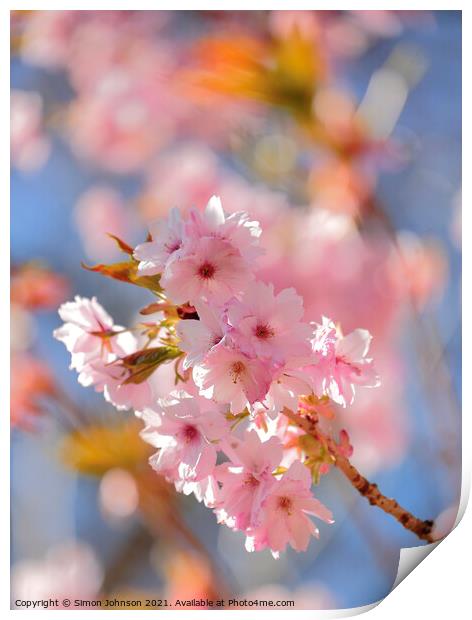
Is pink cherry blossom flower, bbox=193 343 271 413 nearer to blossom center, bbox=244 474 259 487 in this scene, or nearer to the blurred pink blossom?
blossom center, bbox=244 474 259 487

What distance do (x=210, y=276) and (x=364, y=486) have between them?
296 millimetres

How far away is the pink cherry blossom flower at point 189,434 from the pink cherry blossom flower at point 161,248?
117 mm

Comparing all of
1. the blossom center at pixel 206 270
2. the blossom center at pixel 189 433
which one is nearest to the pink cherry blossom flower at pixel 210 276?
the blossom center at pixel 206 270

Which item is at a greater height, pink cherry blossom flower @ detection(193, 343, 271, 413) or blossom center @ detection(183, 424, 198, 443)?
pink cherry blossom flower @ detection(193, 343, 271, 413)

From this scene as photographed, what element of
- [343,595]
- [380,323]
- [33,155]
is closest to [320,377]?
[380,323]

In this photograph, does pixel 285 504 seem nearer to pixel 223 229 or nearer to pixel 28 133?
pixel 223 229

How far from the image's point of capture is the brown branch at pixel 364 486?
2.11 ft

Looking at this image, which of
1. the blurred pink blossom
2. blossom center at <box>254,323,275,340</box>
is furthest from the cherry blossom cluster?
the blurred pink blossom

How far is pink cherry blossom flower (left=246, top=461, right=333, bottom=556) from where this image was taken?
1.97ft

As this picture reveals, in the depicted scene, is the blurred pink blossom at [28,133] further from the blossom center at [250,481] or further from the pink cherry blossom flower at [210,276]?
the blossom center at [250,481]

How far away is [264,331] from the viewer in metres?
0.54

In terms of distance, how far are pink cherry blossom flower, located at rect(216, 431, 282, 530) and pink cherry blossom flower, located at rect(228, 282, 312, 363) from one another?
0.10 meters
